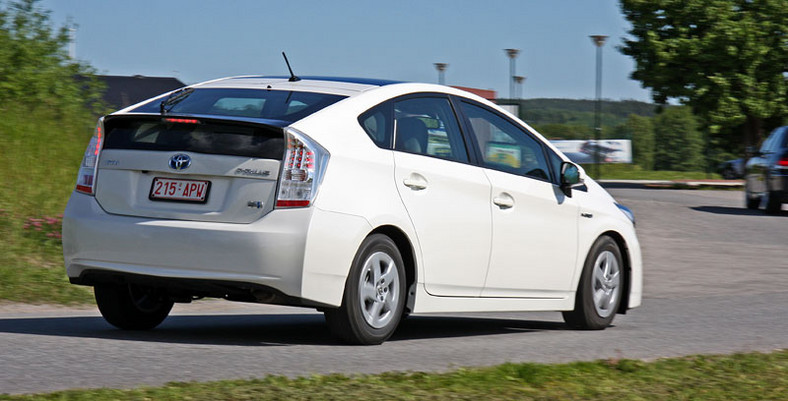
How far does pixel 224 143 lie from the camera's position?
6.84 m

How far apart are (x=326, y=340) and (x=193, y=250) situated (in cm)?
121

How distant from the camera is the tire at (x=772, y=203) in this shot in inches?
960

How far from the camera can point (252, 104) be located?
728 cm

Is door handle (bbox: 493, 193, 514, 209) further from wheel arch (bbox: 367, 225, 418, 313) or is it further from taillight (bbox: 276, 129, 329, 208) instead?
taillight (bbox: 276, 129, 329, 208)

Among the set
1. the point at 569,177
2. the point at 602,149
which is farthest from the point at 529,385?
the point at 602,149

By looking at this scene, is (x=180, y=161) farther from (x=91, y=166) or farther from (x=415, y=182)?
(x=415, y=182)

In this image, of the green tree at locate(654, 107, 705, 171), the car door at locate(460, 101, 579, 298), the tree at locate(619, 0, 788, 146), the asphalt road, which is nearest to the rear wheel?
the asphalt road

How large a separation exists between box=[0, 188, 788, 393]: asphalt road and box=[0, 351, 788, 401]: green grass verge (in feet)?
1.23

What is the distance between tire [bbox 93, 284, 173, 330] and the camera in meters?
7.68

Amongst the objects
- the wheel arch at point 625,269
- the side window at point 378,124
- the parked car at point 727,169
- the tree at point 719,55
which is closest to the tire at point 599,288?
the wheel arch at point 625,269

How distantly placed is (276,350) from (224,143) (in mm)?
1192

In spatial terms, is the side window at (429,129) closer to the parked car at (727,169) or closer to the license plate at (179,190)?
the license plate at (179,190)

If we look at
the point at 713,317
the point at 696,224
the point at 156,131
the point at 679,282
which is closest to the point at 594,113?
the point at 696,224

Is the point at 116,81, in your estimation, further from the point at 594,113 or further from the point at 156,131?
the point at 156,131
